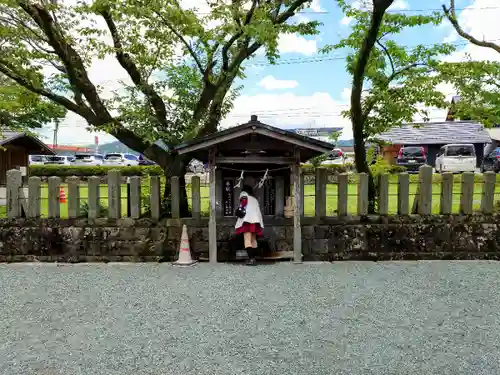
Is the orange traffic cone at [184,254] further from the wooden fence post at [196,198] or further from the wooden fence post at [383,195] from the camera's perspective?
the wooden fence post at [383,195]

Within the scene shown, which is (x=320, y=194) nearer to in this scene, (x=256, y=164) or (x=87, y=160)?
(x=256, y=164)

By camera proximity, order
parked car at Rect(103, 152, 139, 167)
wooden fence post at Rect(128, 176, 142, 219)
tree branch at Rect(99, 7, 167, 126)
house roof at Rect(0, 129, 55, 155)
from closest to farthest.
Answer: wooden fence post at Rect(128, 176, 142, 219), tree branch at Rect(99, 7, 167, 126), house roof at Rect(0, 129, 55, 155), parked car at Rect(103, 152, 139, 167)

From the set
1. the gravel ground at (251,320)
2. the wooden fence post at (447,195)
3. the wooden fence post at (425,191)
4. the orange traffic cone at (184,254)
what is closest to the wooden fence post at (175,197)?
the orange traffic cone at (184,254)

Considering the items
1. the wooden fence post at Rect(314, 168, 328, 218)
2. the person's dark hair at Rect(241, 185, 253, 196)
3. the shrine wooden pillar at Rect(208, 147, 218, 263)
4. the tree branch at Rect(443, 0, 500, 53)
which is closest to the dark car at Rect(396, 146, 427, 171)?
the tree branch at Rect(443, 0, 500, 53)

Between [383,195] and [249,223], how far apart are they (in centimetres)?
289

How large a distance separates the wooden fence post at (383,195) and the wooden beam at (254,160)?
6.62 feet

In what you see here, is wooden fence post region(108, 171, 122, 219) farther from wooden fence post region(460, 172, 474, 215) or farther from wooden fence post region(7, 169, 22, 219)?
wooden fence post region(460, 172, 474, 215)

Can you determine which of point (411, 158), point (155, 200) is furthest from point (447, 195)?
point (411, 158)

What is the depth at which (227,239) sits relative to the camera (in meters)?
8.64

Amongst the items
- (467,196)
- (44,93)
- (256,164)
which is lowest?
(467,196)

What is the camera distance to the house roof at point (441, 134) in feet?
101

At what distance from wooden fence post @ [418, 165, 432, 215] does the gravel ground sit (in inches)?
51.2

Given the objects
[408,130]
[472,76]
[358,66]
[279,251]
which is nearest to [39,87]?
[279,251]

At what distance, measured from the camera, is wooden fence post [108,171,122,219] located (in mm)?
8516
